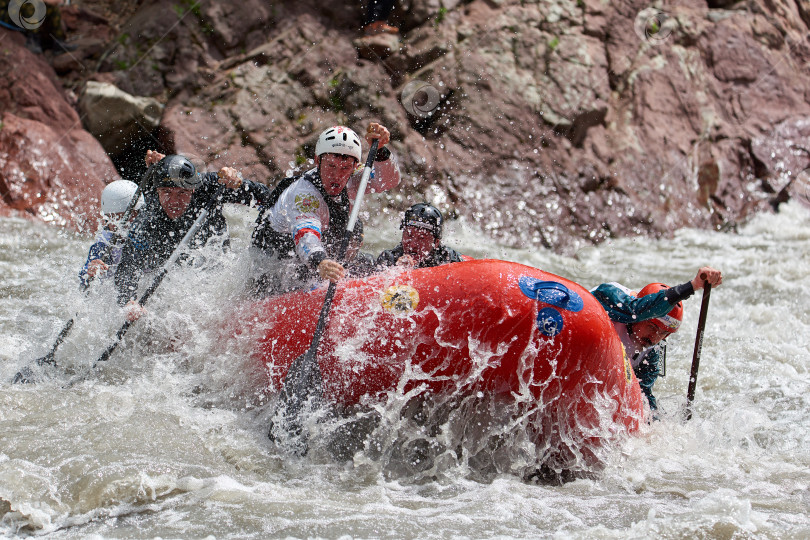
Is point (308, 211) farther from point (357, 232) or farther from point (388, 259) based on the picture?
point (388, 259)

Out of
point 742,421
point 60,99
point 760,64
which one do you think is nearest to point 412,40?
point 60,99

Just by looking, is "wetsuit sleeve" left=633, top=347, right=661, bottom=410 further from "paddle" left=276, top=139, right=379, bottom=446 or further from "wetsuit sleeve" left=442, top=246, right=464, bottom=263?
"paddle" left=276, top=139, right=379, bottom=446

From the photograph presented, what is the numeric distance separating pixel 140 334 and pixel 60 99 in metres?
5.49

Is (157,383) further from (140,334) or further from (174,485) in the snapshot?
(174,485)

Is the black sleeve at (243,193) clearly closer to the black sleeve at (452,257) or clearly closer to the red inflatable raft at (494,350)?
the black sleeve at (452,257)

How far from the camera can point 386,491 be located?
3588 millimetres

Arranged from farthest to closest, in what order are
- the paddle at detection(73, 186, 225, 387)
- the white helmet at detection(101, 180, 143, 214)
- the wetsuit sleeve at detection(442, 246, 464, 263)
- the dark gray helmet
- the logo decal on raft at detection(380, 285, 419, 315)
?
the white helmet at detection(101, 180, 143, 214) → the wetsuit sleeve at detection(442, 246, 464, 263) → the dark gray helmet → the paddle at detection(73, 186, 225, 387) → the logo decal on raft at detection(380, 285, 419, 315)

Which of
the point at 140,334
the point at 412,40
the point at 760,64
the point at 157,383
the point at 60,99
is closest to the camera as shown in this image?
the point at 157,383

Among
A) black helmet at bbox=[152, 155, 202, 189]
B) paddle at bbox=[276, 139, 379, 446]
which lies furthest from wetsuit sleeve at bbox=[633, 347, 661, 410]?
black helmet at bbox=[152, 155, 202, 189]

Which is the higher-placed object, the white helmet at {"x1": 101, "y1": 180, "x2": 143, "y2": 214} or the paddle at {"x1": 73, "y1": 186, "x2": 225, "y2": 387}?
the white helmet at {"x1": 101, "y1": 180, "x2": 143, "y2": 214}

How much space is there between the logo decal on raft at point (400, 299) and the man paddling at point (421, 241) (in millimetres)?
1029

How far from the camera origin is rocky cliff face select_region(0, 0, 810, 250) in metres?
9.27

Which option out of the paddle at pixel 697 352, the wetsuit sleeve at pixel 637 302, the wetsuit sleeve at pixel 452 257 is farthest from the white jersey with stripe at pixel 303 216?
the paddle at pixel 697 352

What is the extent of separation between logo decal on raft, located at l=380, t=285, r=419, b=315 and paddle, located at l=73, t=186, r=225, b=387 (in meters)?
1.78
